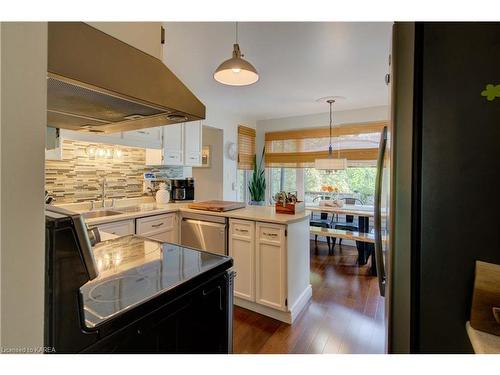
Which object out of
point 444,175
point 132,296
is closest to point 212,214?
point 132,296

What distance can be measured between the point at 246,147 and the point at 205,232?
281cm

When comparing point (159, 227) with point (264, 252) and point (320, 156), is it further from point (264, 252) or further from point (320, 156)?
point (320, 156)

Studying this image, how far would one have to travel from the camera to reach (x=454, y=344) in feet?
2.73

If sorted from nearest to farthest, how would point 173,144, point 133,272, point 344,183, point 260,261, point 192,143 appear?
point 133,272 < point 260,261 < point 173,144 < point 192,143 < point 344,183

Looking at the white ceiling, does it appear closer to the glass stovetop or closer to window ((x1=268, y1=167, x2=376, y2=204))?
window ((x1=268, y1=167, x2=376, y2=204))

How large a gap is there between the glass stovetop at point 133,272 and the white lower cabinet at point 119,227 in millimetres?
786

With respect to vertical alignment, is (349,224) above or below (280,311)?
above

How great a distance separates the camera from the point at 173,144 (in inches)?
126

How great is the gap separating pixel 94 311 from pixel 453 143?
125cm

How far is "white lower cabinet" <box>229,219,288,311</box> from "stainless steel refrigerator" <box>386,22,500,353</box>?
131 cm

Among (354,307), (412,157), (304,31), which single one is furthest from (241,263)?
(304,31)

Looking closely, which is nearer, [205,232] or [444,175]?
[444,175]

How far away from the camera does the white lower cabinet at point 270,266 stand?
215 centimetres

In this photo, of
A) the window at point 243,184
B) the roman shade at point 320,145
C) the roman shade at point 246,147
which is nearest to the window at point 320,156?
the roman shade at point 320,145
